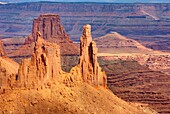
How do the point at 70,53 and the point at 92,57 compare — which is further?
the point at 70,53

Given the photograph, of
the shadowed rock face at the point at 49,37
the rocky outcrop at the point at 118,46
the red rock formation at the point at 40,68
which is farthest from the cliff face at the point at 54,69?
the rocky outcrop at the point at 118,46

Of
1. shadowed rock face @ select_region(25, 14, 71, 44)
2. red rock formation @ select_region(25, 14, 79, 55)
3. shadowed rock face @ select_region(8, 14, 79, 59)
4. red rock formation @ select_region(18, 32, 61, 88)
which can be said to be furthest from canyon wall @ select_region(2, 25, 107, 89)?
shadowed rock face @ select_region(25, 14, 71, 44)

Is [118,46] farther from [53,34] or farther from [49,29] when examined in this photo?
[53,34]

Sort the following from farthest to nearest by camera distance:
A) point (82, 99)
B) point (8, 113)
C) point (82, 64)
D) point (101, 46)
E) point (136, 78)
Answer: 1. point (101, 46)
2. point (136, 78)
3. point (82, 64)
4. point (82, 99)
5. point (8, 113)

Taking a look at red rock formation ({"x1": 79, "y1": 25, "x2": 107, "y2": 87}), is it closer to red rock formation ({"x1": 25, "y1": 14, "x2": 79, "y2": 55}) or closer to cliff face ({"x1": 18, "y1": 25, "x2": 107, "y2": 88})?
cliff face ({"x1": 18, "y1": 25, "x2": 107, "y2": 88})

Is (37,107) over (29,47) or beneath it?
over

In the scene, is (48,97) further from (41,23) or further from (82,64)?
(41,23)

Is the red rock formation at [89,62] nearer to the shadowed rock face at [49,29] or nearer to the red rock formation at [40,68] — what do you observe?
the red rock formation at [40,68]

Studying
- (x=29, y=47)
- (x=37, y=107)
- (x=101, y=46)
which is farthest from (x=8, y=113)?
(x=101, y=46)
